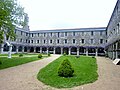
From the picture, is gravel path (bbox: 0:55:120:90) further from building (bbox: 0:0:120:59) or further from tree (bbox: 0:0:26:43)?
building (bbox: 0:0:120:59)

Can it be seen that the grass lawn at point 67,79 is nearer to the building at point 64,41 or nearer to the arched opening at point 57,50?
the building at point 64,41

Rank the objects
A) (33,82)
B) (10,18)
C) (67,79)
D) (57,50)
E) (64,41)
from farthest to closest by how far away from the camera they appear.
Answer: (57,50), (64,41), (10,18), (67,79), (33,82)

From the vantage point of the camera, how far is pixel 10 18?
18.3 metres

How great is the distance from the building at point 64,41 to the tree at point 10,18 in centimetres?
2591

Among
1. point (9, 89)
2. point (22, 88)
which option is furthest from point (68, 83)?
point (9, 89)

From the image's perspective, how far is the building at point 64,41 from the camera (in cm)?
4772

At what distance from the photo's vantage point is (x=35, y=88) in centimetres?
771

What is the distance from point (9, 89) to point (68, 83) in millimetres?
3215

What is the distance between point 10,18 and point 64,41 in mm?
35201

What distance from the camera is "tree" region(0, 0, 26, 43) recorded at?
16156 millimetres

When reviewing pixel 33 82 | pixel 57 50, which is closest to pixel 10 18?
pixel 33 82

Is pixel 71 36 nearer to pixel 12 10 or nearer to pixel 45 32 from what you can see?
pixel 45 32

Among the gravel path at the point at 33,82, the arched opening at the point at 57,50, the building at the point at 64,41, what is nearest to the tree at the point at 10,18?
the gravel path at the point at 33,82

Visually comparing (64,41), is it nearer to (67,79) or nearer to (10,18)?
(10,18)
